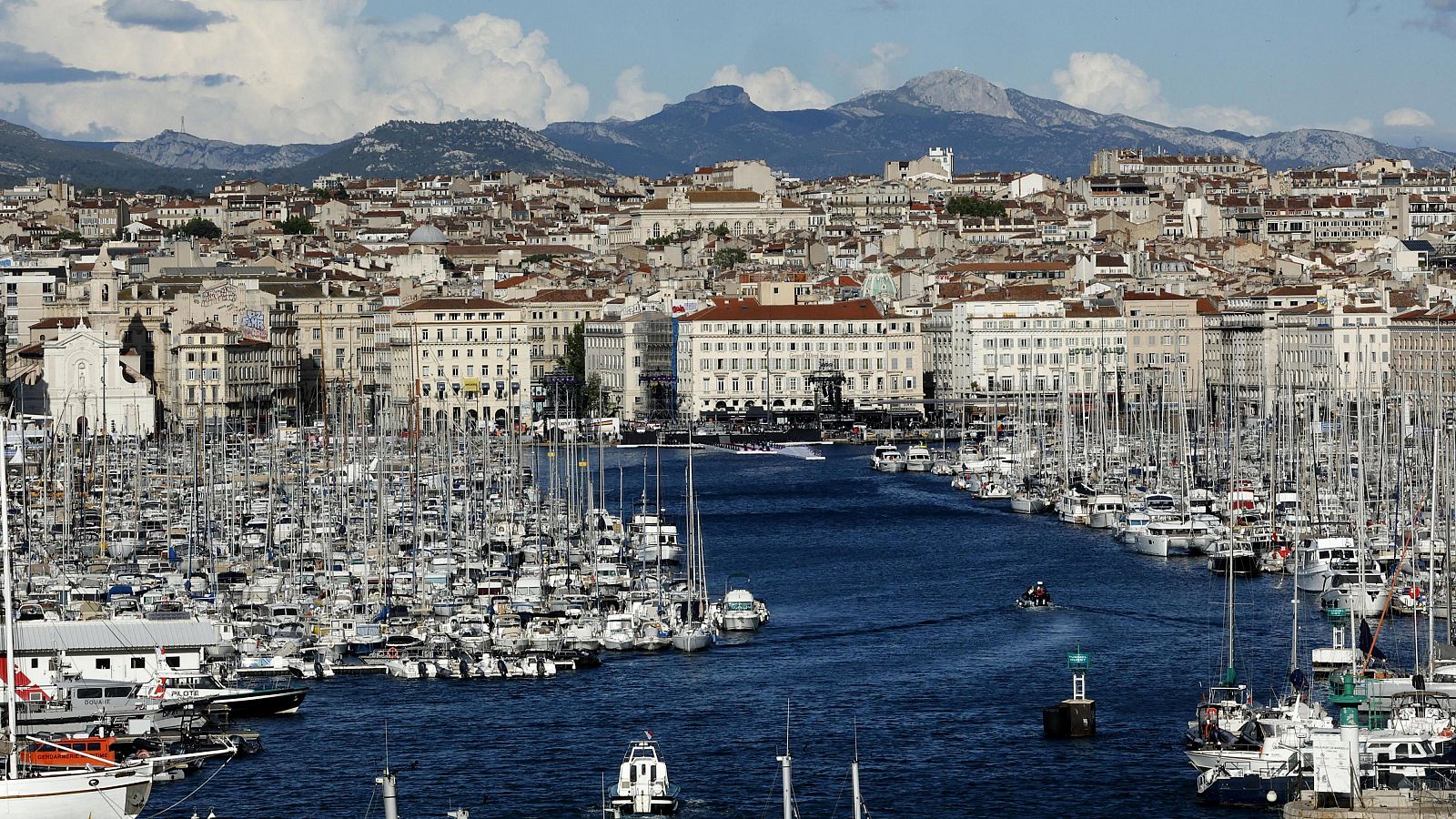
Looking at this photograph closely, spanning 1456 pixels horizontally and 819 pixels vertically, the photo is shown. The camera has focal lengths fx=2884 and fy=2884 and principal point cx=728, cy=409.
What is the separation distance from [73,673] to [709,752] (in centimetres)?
599

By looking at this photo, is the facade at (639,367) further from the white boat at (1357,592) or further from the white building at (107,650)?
the white building at (107,650)

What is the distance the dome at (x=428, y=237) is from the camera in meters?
106

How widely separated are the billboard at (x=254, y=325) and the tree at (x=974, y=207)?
45469mm

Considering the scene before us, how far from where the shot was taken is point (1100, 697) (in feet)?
94.4

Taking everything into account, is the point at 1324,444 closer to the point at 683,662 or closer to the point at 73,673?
the point at 683,662

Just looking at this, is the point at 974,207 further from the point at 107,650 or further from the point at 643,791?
the point at 643,791

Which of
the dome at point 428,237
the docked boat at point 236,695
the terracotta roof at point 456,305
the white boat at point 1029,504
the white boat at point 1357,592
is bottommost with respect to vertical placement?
the docked boat at point 236,695

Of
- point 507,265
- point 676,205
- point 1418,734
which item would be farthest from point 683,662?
point 676,205

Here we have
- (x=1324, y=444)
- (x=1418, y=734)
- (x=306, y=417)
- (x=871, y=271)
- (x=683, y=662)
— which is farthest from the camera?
(x=871, y=271)

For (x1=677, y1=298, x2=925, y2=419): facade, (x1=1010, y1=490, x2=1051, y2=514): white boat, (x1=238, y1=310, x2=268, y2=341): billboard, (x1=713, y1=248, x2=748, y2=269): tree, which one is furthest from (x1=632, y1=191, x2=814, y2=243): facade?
(x1=1010, y1=490, x2=1051, y2=514): white boat

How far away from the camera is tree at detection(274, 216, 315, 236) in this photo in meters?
118

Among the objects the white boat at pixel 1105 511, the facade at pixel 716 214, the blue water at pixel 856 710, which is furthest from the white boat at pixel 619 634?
the facade at pixel 716 214

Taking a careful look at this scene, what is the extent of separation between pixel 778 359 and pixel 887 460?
14216 mm

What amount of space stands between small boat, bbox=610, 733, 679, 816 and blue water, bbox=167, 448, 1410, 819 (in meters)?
0.36
